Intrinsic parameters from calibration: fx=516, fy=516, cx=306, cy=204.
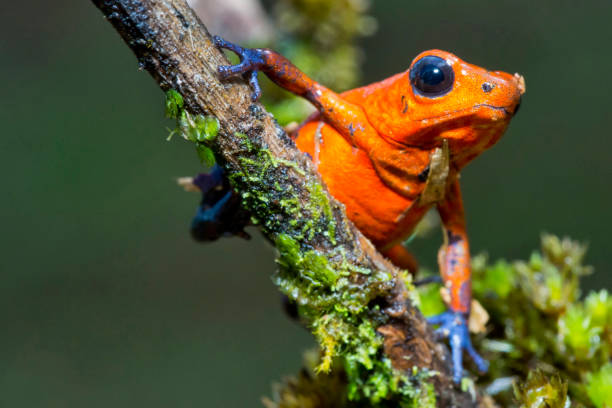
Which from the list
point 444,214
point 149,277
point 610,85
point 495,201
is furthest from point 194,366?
point 610,85

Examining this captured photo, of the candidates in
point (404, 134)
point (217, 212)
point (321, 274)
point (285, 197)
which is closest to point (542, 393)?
point (321, 274)

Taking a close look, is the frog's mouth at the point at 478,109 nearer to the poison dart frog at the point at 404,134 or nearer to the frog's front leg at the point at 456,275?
the poison dart frog at the point at 404,134

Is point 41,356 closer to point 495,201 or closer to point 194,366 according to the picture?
point 194,366

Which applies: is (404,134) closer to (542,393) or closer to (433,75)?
(433,75)

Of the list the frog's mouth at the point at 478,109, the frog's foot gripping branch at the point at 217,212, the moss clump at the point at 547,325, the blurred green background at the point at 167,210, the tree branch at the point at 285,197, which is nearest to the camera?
the tree branch at the point at 285,197

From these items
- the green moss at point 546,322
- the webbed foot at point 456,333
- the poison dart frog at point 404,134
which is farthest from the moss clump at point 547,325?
the poison dart frog at point 404,134

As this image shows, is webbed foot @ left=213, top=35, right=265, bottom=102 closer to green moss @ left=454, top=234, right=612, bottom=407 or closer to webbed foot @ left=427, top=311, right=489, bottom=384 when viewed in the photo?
webbed foot @ left=427, top=311, right=489, bottom=384

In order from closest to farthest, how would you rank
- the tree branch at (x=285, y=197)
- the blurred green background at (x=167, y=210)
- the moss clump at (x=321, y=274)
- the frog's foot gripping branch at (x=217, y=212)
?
the tree branch at (x=285, y=197), the moss clump at (x=321, y=274), the frog's foot gripping branch at (x=217, y=212), the blurred green background at (x=167, y=210)
